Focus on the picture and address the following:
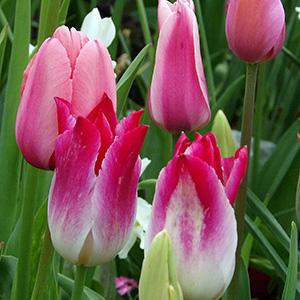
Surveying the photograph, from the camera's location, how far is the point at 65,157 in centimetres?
53

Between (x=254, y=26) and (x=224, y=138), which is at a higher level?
(x=254, y=26)

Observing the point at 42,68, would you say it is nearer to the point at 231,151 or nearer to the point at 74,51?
the point at 74,51

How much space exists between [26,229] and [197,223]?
0.84ft

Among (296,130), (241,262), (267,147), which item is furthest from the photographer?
(267,147)

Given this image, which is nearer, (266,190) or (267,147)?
(266,190)

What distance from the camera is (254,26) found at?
0.81 metres

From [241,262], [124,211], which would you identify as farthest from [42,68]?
[241,262]

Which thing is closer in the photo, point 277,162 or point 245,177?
point 245,177

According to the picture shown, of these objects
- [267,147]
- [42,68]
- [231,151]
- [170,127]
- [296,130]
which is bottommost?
[267,147]

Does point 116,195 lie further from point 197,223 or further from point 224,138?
point 224,138

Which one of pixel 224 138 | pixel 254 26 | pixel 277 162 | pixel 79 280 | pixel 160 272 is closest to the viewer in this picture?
pixel 160 272

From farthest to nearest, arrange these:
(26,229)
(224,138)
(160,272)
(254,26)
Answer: (224,138) → (254,26) → (26,229) → (160,272)

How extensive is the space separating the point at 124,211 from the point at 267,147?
4.56ft

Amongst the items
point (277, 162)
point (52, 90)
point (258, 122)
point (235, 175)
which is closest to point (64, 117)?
point (52, 90)
